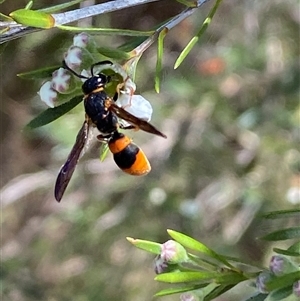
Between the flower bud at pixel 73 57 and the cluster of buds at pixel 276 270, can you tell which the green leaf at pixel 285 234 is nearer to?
the cluster of buds at pixel 276 270

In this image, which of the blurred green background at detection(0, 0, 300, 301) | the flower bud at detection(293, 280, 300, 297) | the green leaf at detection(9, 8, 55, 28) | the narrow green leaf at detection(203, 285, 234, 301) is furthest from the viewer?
the blurred green background at detection(0, 0, 300, 301)

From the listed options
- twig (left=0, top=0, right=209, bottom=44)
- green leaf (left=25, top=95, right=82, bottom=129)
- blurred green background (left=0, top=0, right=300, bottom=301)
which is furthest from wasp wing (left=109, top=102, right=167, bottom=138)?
blurred green background (left=0, top=0, right=300, bottom=301)

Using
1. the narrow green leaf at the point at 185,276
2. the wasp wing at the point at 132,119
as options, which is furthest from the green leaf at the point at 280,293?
the wasp wing at the point at 132,119

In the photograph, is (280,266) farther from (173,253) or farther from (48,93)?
(48,93)

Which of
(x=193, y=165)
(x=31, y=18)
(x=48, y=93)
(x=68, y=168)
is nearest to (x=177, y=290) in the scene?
(x=68, y=168)

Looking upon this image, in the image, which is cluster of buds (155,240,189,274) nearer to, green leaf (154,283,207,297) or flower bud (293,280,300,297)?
green leaf (154,283,207,297)
